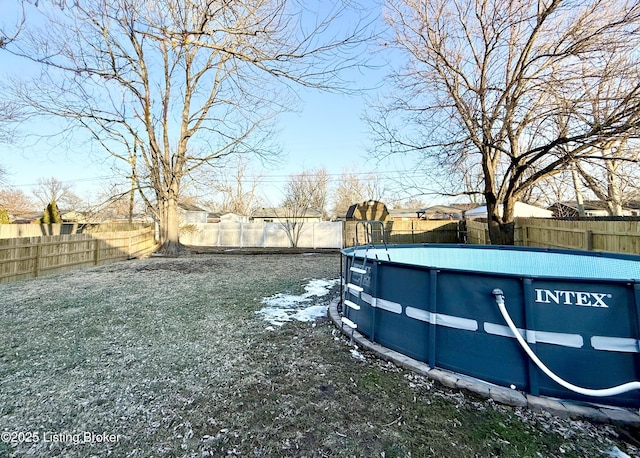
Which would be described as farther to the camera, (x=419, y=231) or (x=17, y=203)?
(x=17, y=203)

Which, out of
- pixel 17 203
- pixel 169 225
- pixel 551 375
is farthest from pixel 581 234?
pixel 17 203

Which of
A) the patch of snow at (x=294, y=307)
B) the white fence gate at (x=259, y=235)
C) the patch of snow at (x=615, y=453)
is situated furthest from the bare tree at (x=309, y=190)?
the patch of snow at (x=615, y=453)

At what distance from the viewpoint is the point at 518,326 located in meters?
2.13

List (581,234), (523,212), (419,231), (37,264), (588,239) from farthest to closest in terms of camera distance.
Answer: (523,212)
(419,231)
(37,264)
(581,234)
(588,239)

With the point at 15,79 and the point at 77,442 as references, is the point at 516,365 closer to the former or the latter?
the point at 77,442

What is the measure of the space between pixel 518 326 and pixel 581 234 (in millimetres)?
5496

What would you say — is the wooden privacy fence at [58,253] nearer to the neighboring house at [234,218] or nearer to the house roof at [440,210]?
the neighboring house at [234,218]

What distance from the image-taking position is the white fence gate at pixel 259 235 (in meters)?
16.6

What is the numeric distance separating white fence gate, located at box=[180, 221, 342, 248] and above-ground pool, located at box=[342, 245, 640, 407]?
44.4 ft

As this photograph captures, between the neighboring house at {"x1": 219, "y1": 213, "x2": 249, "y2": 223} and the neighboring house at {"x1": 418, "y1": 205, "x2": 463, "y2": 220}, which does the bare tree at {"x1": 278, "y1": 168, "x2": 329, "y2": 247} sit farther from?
the neighboring house at {"x1": 418, "y1": 205, "x2": 463, "y2": 220}

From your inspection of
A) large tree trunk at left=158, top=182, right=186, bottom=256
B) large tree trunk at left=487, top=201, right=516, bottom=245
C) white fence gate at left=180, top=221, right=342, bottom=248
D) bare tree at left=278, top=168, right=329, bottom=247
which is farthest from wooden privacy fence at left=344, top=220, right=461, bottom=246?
bare tree at left=278, top=168, right=329, bottom=247

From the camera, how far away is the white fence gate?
16641 mm

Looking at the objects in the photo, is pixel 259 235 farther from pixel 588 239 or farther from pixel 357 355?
pixel 357 355

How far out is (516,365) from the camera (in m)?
2.16
